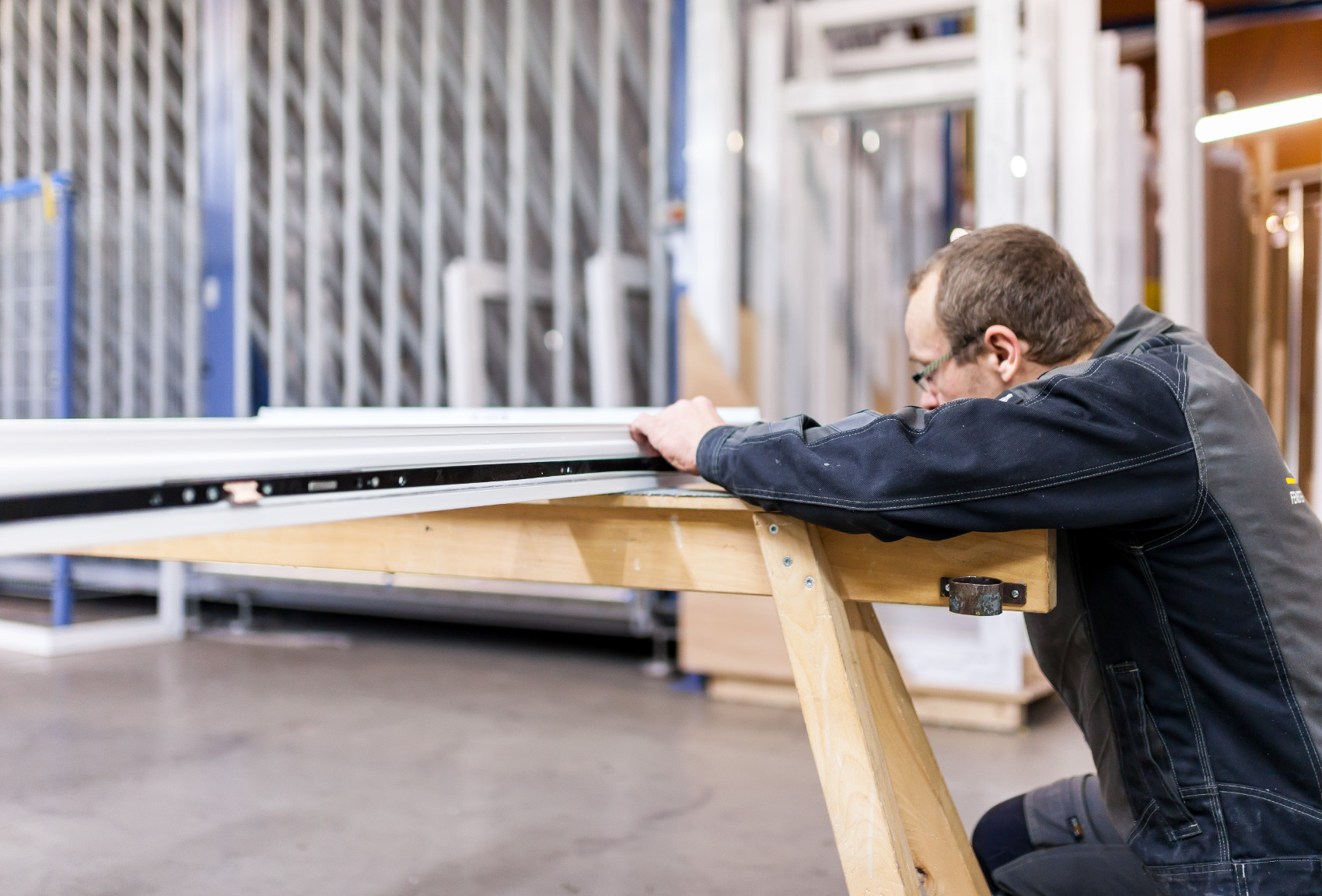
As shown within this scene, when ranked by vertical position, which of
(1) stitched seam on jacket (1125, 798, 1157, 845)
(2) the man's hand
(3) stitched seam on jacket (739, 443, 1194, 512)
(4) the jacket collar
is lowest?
(1) stitched seam on jacket (1125, 798, 1157, 845)

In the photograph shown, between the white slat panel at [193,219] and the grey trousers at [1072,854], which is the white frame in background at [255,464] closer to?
the grey trousers at [1072,854]

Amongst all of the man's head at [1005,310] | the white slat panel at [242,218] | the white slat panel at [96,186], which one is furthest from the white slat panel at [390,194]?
the man's head at [1005,310]

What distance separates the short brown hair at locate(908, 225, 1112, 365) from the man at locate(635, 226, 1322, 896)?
0.26 feet

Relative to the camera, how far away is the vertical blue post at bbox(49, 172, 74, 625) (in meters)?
3.63

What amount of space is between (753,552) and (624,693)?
2.02 meters

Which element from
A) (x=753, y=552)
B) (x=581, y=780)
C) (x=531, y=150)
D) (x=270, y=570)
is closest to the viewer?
(x=753, y=552)

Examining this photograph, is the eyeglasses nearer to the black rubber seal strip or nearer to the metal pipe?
the black rubber seal strip

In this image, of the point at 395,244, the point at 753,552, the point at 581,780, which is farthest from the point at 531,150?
the point at 753,552

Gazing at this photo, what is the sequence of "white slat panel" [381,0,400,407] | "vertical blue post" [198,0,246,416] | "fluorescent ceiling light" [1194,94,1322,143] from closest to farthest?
"fluorescent ceiling light" [1194,94,1322,143] → "white slat panel" [381,0,400,407] → "vertical blue post" [198,0,246,416]

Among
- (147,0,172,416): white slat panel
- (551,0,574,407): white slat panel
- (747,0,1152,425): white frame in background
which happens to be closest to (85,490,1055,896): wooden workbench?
(747,0,1152,425): white frame in background

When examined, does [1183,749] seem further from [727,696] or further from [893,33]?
[893,33]

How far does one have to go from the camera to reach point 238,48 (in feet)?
13.9

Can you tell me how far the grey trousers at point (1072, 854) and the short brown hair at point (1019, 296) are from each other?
566 millimetres

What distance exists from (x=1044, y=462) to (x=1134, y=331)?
25 centimetres
